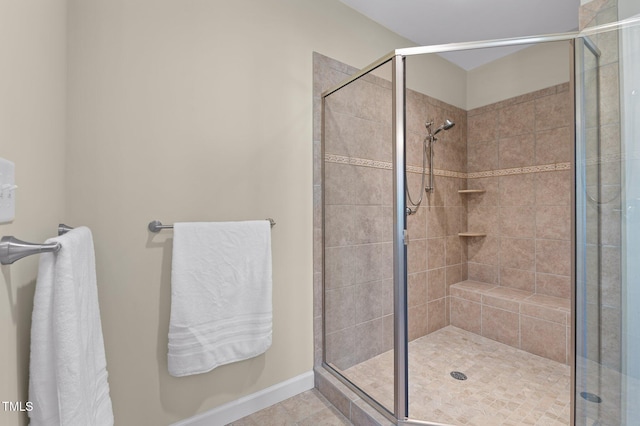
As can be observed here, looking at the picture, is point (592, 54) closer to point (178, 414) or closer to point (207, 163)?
point (207, 163)

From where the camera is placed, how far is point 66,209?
1.14m

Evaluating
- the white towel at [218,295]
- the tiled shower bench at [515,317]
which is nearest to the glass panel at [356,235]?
the white towel at [218,295]

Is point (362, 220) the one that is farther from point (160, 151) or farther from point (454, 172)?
point (454, 172)

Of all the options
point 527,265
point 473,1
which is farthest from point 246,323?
point 473,1

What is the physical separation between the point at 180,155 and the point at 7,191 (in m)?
0.84

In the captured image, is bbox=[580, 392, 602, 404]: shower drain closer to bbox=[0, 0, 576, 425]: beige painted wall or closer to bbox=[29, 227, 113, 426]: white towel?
bbox=[0, 0, 576, 425]: beige painted wall

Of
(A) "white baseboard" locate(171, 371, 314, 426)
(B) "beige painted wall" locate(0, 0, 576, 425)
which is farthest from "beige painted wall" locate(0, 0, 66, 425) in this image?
(A) "white baseboard" locate(171, 371, 314, 426)

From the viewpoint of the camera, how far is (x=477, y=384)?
5.74ft

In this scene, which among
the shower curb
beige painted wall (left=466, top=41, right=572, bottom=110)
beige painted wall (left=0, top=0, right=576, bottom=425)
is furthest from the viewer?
beige painted wall (left=466, top=41, right=572, bottom=110)

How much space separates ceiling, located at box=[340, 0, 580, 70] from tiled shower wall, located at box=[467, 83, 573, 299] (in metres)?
0.48

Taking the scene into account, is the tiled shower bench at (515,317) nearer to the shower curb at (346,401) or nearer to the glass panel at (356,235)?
the glass panel at (356,235)

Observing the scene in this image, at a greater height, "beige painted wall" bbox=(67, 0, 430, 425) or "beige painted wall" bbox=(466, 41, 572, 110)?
"beige painted wall" bbox=(466, 41, 572, 110)

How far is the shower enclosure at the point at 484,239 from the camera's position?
1.06 meters

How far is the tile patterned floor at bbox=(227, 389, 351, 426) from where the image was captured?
150 centimetres
